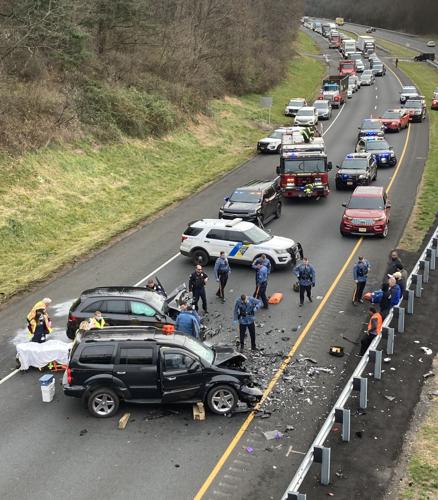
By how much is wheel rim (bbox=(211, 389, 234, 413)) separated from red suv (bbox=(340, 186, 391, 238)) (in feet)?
43.7

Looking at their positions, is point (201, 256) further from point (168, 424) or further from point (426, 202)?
point (426, 202)

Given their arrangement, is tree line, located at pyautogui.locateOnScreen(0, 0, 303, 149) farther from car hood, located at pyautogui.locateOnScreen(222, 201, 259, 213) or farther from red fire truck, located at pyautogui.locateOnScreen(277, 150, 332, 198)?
red fire truck, located at pyautogui.locateOnScreen(277, 150, 332, 198)

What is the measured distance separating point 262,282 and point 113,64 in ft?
98.7

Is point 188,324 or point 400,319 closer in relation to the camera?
point 188,324

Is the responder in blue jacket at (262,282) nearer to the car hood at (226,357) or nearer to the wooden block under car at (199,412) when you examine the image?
the car hood at (226,357)

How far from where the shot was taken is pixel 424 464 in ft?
34.7

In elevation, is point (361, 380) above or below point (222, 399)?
above

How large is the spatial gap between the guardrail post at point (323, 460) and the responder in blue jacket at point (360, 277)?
28.9 feet

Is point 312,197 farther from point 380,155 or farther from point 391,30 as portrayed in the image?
point 391,30

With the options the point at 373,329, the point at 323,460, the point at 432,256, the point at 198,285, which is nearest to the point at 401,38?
the point at 432,256

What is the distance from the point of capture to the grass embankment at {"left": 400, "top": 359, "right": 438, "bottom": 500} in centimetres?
990

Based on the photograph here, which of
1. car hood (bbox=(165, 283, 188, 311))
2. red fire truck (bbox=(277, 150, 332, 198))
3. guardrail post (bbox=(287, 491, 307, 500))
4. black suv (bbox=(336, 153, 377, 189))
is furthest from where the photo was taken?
black suv (bbox=(336, 153, 377, 189))

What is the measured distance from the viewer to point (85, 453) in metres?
11.4

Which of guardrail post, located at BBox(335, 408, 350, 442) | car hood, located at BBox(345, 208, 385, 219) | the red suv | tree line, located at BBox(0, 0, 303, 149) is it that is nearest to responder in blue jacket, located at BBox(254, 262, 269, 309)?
guardrail post, located at BBox(335, 408, 350, 442)
